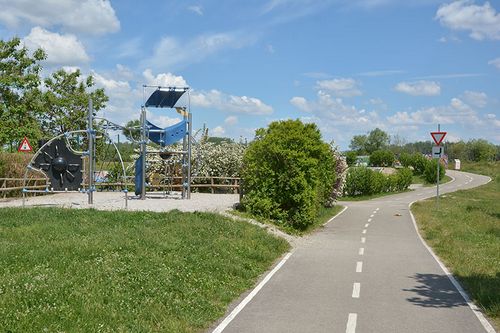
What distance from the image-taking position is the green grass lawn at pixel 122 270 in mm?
7316

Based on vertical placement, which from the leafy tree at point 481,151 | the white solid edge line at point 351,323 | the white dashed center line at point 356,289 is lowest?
the white dashed center line at point 356,289

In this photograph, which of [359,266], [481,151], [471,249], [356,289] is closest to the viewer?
[356,289]

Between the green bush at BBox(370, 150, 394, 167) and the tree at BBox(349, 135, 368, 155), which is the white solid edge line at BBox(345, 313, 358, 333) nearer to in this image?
the green bush at BBox(370, 150, 394, 167)

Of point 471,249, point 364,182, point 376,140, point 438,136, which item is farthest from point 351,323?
point 376,140

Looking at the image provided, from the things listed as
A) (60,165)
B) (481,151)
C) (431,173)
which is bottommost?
(431,173)

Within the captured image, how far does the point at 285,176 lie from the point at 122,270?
40.6 ft

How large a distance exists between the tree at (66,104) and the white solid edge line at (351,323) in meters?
35.3

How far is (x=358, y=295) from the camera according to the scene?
10195mm

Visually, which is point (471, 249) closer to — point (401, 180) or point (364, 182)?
point (364, 182)

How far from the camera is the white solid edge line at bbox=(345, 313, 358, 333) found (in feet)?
25.5

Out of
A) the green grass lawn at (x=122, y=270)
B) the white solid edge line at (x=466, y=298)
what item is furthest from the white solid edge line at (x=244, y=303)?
the white solid edge line at (x=466, y=298)

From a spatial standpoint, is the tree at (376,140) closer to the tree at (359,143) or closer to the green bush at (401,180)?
the tree at (359,143)

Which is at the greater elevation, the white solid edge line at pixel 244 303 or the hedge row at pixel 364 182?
the hedge row at pixel 364 182

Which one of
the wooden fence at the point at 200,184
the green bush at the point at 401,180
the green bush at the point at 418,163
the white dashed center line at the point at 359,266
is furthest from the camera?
the green bush at the point at 418,163
